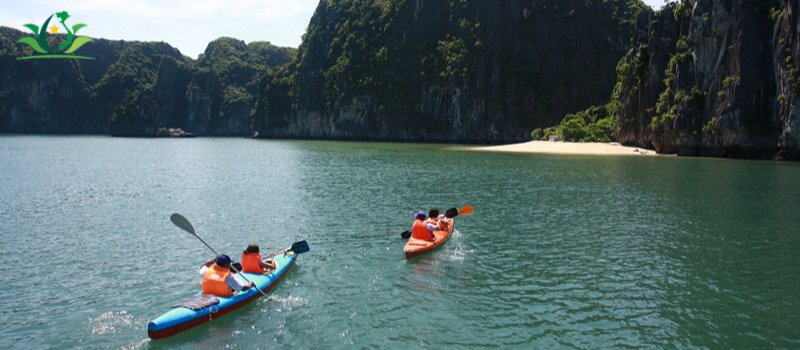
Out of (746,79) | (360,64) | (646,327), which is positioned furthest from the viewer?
(360,64)

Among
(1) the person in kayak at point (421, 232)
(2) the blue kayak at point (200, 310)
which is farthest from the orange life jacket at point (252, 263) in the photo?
(1) the person in kayak at point (421, 232)

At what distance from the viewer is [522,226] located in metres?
26.0

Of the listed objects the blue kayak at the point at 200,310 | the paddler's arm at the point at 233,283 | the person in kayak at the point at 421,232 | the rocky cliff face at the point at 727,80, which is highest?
the rocky cliff face at the point at 727,80

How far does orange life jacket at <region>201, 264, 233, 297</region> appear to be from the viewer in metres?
14.9

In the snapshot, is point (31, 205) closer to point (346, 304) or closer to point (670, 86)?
point (346, 304)

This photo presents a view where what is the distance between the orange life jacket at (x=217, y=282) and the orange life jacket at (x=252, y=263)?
152 centimetres

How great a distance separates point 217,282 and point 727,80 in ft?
225

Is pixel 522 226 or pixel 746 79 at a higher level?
pixel 746 79

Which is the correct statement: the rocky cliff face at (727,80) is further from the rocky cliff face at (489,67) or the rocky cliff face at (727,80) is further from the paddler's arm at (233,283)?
the rocky cliff face at (489,67)

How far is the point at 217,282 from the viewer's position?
49.0ft

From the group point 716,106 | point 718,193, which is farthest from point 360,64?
point 718,193

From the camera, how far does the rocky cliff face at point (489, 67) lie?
15638 centimetres

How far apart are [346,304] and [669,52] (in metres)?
80.7

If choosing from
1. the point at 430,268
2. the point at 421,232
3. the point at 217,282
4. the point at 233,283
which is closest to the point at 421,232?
the point at 421,232
